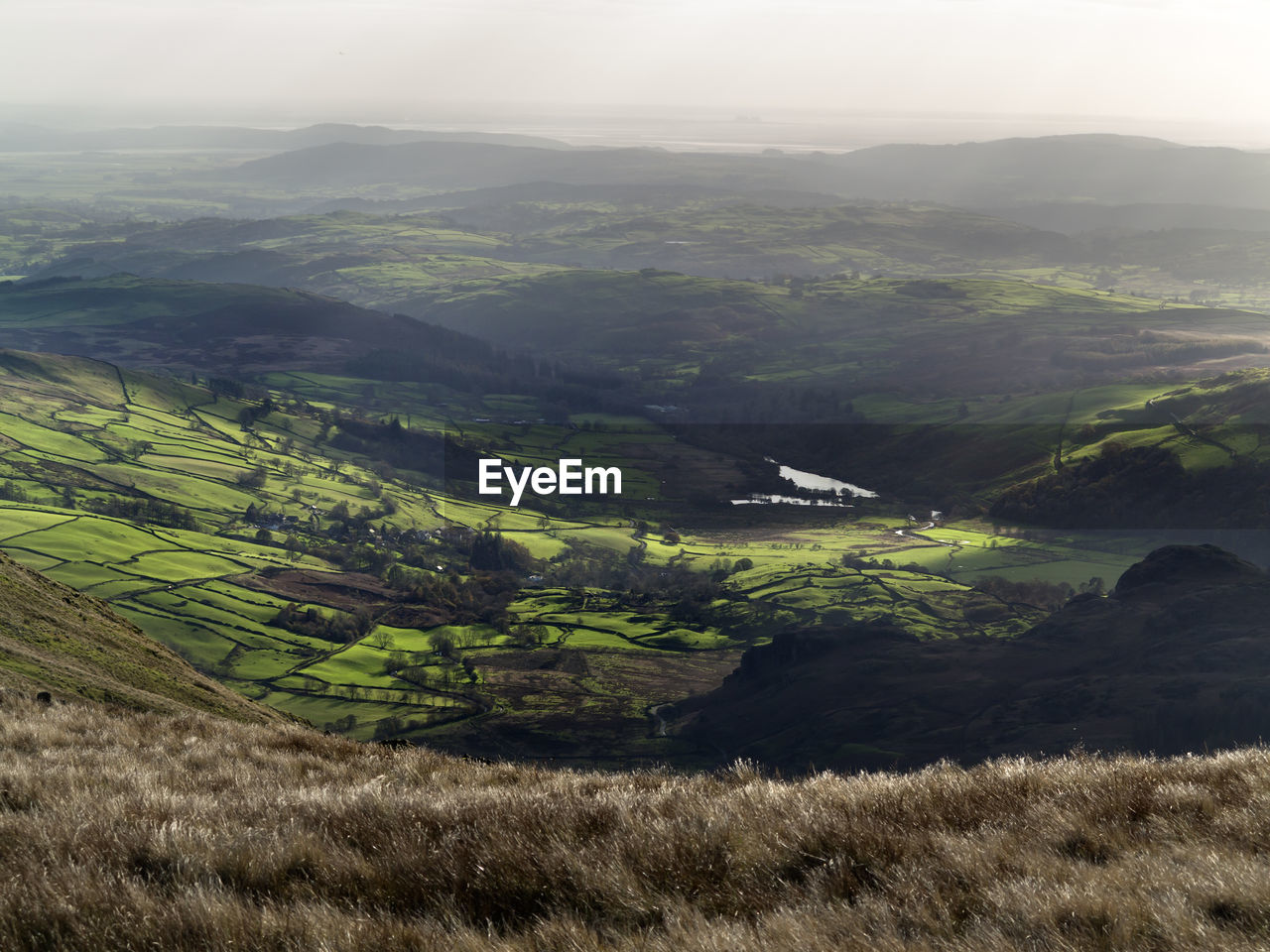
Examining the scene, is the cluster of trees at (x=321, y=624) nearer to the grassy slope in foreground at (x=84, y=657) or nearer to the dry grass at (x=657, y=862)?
the grassy slope in foreground at (x=84, y=657)

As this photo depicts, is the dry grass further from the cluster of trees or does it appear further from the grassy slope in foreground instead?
the cluster of trees

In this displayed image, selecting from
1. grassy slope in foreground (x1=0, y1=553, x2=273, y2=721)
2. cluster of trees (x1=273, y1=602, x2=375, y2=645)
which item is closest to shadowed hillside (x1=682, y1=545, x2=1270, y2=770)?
cluster of trees (x1=273, y1=602, x2=375, y2=645)

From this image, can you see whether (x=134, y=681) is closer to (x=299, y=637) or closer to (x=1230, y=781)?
(x=1230, y=781)

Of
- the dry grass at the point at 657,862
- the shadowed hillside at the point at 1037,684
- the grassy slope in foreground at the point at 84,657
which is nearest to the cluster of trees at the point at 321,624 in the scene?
the shadowed hillside at the point at 1037,684

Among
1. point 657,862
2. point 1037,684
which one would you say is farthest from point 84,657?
point 1037,684

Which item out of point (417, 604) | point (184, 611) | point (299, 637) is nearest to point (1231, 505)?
point (417, 604)

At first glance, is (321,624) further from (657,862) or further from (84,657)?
(657,862)
